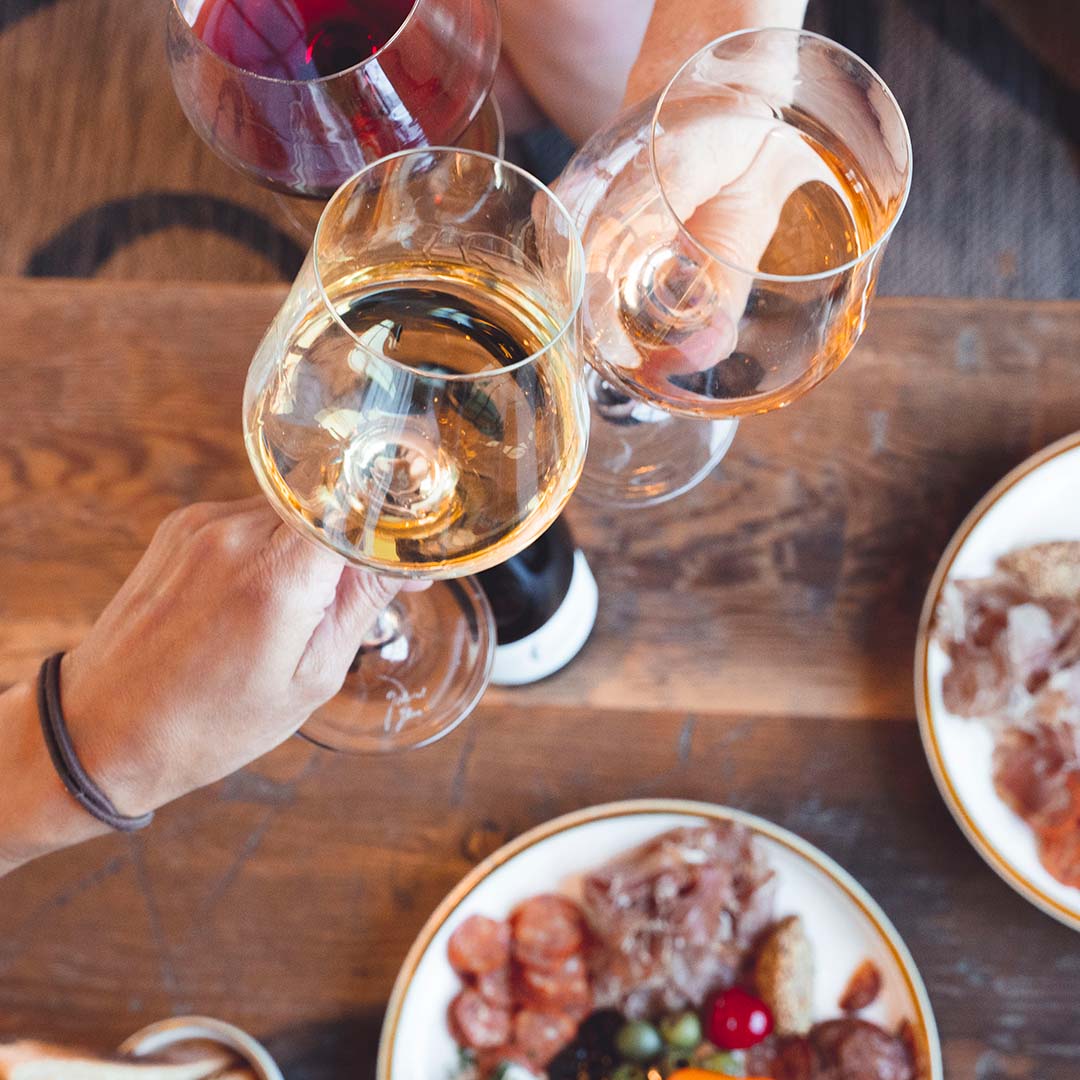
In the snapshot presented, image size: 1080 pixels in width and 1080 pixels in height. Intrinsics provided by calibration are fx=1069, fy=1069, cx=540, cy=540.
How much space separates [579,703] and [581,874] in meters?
0.12

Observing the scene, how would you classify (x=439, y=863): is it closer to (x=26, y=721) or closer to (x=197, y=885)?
(x=197, y=885)

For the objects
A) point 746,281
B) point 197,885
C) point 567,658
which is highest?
point 746,281

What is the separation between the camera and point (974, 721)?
2.33ft

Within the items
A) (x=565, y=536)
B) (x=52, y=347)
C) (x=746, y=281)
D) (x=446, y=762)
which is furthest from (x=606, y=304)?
(x=52, y=347)

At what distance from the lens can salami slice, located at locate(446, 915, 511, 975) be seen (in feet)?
2.34

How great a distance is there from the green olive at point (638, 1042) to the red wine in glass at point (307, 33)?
0.62m

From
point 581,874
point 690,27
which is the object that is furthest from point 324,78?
point 581,874

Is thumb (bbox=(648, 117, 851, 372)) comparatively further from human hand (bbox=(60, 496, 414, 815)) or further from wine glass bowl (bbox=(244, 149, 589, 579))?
human hand (bbox=(60, 496, 414, 815))

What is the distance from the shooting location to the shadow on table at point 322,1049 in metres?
0.74

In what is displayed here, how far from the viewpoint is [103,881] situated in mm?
750

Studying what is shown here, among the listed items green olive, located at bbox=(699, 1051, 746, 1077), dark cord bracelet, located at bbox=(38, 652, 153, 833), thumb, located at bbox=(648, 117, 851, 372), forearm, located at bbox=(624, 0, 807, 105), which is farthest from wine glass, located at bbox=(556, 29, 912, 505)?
green olive, located at bbox=(699, 1051, 746, 1077)

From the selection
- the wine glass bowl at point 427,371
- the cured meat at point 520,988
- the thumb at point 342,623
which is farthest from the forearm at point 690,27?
the cured meat at point 520,988

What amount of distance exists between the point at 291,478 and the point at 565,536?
32 cm

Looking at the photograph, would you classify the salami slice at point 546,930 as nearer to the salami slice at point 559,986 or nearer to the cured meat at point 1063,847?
the salami slice at point 559,986
